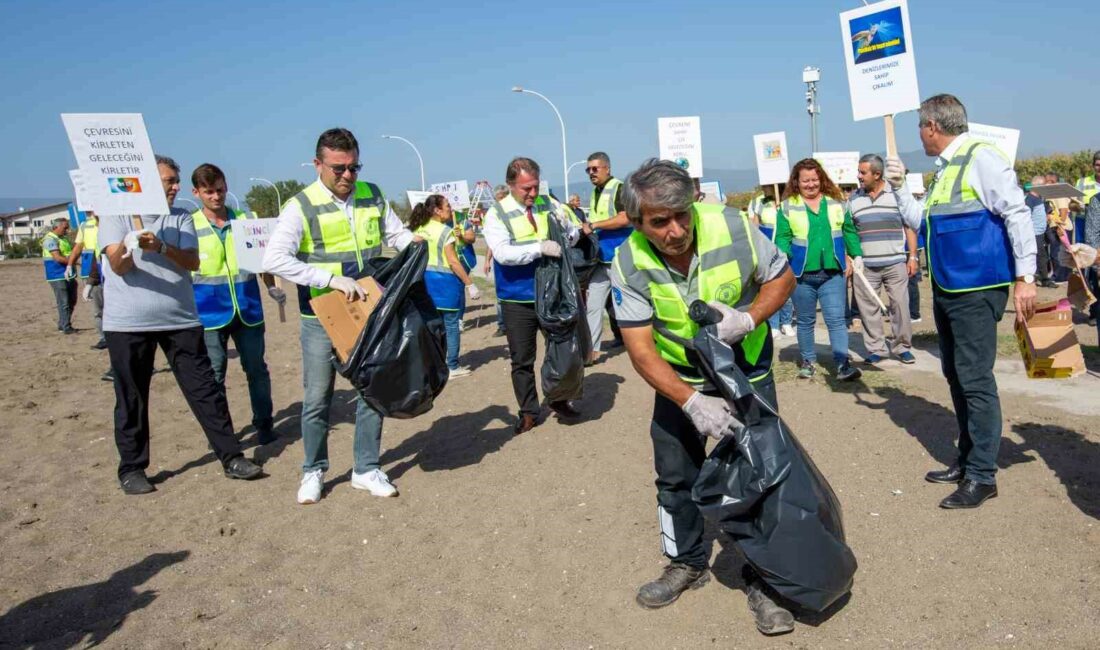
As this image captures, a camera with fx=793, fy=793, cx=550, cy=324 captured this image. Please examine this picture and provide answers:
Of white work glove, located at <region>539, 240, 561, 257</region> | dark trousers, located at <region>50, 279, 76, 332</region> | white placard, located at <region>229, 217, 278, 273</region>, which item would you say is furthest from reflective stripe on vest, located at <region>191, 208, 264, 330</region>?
dark trousers, located at <region>50, 279, 76, 332</region>

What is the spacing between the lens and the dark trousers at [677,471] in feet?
10.8

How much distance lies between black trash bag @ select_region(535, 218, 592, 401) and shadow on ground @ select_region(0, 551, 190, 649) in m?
2.78

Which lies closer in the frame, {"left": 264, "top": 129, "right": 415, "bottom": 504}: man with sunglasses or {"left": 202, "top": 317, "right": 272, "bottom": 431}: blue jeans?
{"left": 264, "top": 129, "right": 415, "bottom": 504}: man with sunglasses

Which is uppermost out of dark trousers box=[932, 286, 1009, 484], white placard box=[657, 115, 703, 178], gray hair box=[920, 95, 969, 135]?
white placard box=[657, 115, 703, 178]

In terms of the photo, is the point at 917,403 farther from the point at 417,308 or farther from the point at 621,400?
the point at 417,308

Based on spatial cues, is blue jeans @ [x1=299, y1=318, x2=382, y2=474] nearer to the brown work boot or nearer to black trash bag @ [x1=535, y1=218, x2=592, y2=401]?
black trash bag @ [x1=535, y1=218, x2=592, y2=401]

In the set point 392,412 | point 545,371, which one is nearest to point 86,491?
point 392,412

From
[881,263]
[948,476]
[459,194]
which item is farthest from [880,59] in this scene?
[459,194]

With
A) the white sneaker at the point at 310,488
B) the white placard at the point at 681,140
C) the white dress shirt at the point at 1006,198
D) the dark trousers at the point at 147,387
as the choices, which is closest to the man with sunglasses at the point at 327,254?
the white sneaker at the point at 310,488

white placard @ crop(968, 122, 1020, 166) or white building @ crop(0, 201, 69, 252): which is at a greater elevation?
white building @ crop(0, 201, 69, 252)

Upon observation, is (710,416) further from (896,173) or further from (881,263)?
(881,263)

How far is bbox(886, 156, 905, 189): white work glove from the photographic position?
4.29 metres

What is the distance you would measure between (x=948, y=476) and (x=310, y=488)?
3.76 metres

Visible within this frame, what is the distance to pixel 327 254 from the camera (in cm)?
467
